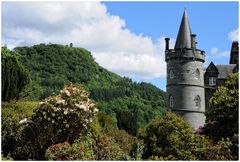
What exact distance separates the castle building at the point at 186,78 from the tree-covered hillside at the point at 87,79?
3240 cm

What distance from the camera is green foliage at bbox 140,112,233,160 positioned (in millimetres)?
17795

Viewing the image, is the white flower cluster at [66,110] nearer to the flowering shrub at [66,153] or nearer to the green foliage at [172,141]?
the flowering shrub at [66,153]

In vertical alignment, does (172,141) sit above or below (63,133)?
below

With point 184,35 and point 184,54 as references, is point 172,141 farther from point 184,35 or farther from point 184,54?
point 184,35

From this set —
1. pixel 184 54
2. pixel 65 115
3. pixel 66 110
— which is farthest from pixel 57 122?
pixel 184 54

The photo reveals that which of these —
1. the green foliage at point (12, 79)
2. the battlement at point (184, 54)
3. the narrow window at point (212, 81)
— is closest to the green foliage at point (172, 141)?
the green foliage at point (12, 79)

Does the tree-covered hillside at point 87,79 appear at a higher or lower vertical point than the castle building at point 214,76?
higher

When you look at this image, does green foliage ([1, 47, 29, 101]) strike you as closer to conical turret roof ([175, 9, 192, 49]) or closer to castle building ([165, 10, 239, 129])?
castle building ([165, 10, 239, 129])

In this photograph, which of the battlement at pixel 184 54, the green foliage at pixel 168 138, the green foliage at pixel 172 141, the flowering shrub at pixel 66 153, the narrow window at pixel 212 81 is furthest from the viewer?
the narrow window at pixel 212 81

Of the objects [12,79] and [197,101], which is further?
[197,101]

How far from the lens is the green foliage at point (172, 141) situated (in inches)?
701

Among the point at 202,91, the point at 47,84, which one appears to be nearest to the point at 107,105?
the point at 47,84

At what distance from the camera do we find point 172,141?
60.5 ft

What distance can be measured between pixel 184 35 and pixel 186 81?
420 cm
